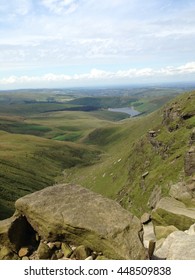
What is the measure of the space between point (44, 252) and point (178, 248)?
8275 millimetres

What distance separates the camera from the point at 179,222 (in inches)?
1261

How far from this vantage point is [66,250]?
20906 mm

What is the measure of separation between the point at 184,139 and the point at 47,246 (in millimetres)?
100921

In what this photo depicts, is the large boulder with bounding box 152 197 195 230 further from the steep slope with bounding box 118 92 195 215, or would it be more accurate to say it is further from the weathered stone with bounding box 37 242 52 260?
the steep slope with bounding box 118 92 195 215

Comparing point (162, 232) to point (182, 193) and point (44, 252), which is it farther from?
point (182, 193)

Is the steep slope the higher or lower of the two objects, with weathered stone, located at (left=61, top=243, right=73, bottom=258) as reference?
lower

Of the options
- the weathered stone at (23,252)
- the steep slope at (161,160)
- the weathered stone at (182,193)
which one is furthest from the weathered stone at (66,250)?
the steep slope at (161,160)

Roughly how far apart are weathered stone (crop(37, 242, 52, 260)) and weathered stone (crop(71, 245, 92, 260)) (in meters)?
1.52

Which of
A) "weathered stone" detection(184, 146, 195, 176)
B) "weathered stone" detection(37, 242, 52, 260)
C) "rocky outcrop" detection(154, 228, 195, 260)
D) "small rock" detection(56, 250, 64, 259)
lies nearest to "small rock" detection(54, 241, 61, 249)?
"small rock" detection(56, 250, 64, 259)

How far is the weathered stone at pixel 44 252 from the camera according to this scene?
67.6ft

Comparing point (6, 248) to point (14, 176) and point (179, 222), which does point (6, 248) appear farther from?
point (14, 176)

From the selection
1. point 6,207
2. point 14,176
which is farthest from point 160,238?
point 14,176

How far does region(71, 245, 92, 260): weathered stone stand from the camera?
2017cm

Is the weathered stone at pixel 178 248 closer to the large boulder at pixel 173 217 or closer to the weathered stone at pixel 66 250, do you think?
the weathered stone at pixel 66 250
